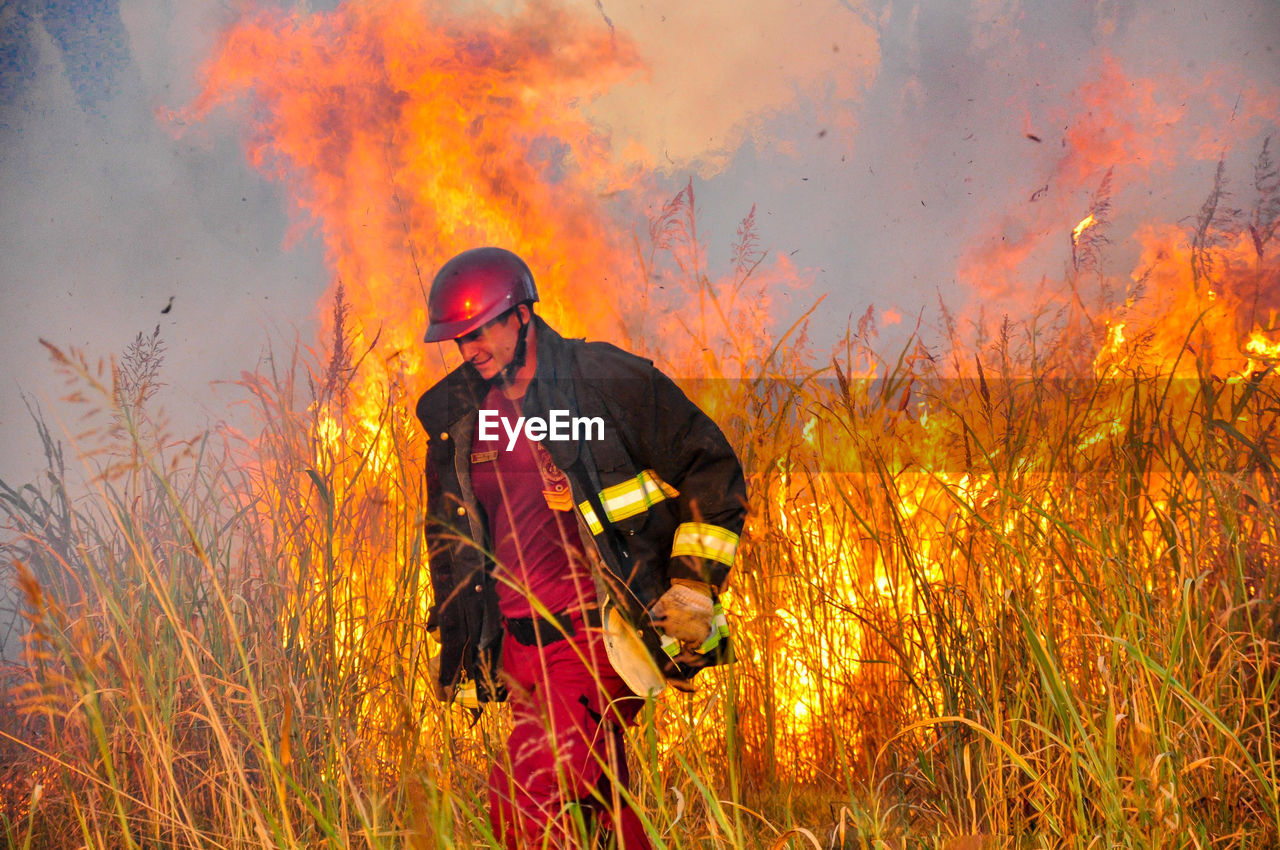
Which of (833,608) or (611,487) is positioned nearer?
(611,487)

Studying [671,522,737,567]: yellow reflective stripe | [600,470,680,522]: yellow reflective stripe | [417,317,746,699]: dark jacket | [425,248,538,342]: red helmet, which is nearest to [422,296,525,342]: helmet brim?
[425,248,538,342]: red helmet

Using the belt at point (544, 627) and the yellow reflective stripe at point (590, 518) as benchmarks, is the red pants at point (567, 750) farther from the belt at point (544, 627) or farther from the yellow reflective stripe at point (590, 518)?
the yellow reflective stripe at point (590, 518)

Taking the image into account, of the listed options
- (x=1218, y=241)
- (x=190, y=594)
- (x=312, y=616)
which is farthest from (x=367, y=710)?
(x=1218, y=241)

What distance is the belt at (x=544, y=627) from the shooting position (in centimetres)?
215

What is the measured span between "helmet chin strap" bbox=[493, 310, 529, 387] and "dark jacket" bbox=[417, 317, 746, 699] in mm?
41

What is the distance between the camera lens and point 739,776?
2.71 metres

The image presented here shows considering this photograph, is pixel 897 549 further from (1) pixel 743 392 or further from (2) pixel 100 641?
(2) pixel 100 641

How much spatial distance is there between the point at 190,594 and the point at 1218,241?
12.3 feet

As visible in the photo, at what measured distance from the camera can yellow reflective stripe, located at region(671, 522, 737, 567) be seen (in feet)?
6.84

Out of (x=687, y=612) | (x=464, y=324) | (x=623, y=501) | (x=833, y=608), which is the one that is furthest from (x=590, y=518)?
(x=833, y=608)

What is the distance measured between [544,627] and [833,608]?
117cm

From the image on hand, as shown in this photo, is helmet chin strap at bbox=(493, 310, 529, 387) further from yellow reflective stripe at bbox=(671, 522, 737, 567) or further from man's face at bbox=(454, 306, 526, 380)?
yellow reflective stripe at bbox=(671, 522, 737, 567)

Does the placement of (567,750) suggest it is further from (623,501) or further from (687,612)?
(623,501)

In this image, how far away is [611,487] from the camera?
2.21 metres
